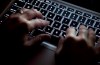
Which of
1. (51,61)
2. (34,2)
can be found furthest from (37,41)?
(34,2)

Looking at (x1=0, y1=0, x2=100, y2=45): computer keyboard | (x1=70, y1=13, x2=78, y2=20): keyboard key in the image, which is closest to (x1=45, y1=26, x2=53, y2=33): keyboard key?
(x1=0, y1=0, x2=100, y2=45): computer keyboard

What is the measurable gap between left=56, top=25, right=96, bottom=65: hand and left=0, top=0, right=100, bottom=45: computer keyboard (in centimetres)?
5

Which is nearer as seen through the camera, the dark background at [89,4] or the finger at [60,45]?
the finger at [60,45]

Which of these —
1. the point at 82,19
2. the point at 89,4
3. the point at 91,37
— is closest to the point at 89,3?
the point at 89,4

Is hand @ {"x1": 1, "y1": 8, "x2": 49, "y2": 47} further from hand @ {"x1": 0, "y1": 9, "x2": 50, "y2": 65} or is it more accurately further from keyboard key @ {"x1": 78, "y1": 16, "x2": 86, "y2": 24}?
keyboard key @ {"x1": 78, "y1": 16, "x2": 86, "y2": 24}

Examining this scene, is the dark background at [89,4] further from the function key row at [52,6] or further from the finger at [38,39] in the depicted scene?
the finger at [38,39]

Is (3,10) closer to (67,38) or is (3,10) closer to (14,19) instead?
(14,19)

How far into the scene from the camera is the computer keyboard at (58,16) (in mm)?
1058

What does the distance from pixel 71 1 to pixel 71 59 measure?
1.05ft

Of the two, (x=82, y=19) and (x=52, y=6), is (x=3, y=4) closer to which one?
(x=52, y=6)

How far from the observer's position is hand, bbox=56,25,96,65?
967 millimetres

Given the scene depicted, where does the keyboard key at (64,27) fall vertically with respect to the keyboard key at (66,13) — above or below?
below

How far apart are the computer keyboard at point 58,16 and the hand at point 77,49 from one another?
1.8 inches

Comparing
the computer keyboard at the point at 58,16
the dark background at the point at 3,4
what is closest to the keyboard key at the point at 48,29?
the computer keyboard at the point at 58,16
